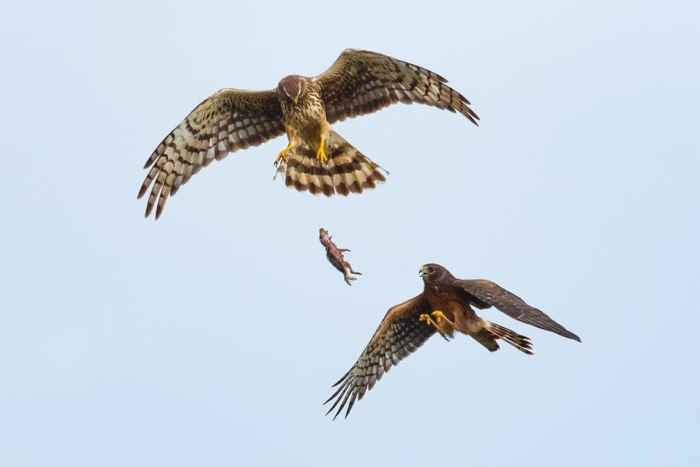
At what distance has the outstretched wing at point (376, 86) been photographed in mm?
13680

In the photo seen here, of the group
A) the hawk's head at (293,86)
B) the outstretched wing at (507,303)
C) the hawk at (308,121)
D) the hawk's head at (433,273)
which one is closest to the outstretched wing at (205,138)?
the hawk at (308,121)

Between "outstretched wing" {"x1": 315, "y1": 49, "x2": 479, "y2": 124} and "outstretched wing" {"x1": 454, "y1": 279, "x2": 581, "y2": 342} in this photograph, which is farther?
"outstretched wing" {"x1": 315, "y1": 49, "x2": 479, "y2": 124}

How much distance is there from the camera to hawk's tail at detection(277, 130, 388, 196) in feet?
48.9

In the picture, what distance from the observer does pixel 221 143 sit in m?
14.8

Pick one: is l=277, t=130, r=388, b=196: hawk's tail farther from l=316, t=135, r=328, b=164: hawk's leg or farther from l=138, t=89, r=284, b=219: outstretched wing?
l=138, t=89, r=284, b=219: outstretched wing

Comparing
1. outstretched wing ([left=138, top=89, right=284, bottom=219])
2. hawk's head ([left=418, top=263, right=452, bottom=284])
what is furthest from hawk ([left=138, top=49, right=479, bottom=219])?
hawk's head ([left=418, top=263, right=452, bottom=284])

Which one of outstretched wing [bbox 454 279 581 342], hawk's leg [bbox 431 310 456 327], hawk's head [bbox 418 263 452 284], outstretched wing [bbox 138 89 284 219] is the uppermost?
outstretched wing [bbox 138 89 284 219]

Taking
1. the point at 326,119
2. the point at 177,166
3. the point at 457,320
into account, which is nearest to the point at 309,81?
the point at 326,119

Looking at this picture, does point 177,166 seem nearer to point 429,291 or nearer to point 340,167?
point 340,167

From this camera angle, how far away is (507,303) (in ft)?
41.6

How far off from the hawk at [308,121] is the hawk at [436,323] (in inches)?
55.1

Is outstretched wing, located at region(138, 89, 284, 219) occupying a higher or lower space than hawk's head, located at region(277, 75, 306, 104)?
higher

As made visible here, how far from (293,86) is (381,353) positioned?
291cm

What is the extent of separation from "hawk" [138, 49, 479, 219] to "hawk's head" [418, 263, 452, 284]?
133 cm
